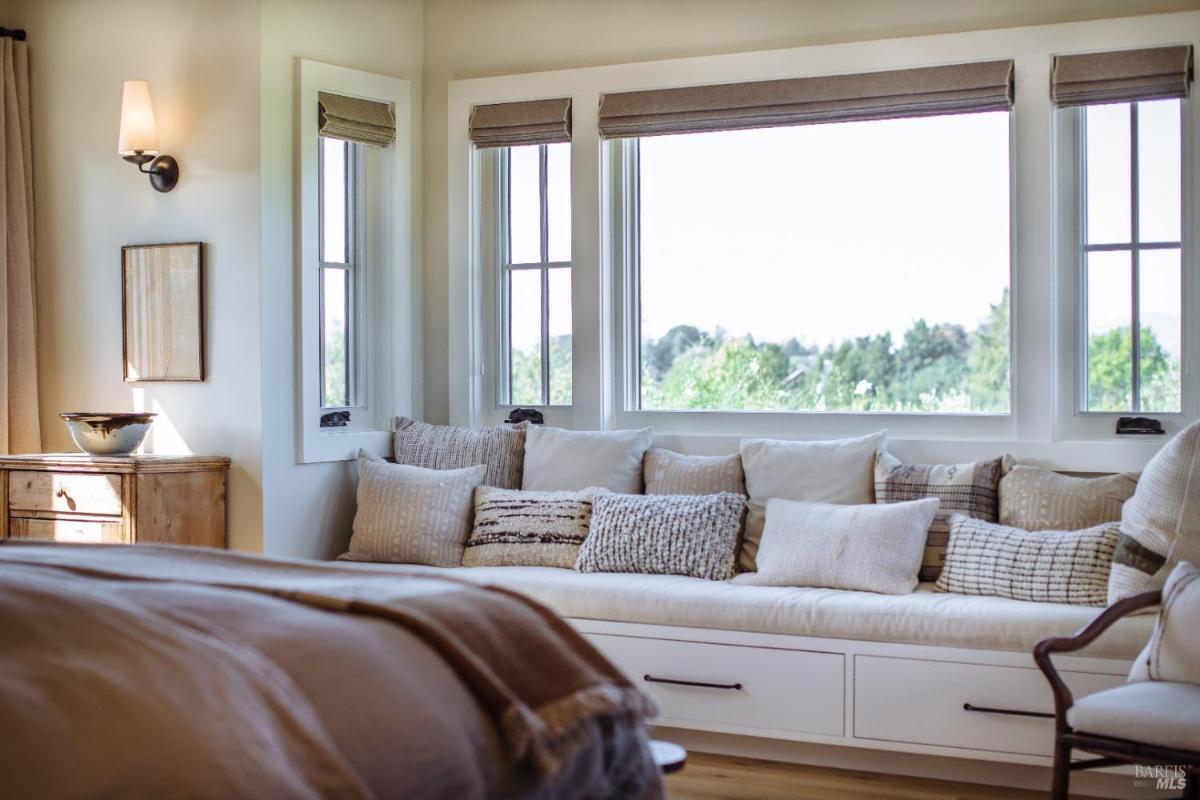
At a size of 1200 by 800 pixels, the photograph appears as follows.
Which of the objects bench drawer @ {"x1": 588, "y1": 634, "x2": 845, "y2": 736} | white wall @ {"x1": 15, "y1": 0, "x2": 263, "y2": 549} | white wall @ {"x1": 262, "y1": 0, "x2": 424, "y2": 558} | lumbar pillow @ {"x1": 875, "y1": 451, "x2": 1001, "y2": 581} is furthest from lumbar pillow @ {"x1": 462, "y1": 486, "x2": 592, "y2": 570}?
lumbar pillow @ {"x1": 875, "y1": 451, "x2": 1001, "y2": 581}

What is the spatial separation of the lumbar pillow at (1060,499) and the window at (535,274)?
5.73 feet

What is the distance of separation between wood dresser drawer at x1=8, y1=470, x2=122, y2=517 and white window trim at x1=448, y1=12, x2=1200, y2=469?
1348mm

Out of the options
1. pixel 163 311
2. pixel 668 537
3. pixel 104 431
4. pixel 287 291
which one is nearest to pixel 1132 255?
pixel 668 537

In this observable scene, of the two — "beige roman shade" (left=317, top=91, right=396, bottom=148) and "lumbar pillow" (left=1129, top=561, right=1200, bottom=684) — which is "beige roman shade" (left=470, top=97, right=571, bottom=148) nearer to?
"beige roman shade" (left=317, top=91, right=396, bottom=148)

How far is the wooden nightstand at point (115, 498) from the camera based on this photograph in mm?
4016

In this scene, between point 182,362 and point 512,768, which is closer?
point 512,768

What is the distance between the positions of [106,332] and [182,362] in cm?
39

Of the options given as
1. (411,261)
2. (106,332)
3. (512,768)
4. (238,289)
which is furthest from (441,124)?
(512,768)

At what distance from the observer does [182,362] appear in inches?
174

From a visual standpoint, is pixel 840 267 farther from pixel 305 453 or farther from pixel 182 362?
pixel 182 362

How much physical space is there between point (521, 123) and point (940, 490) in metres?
2.07

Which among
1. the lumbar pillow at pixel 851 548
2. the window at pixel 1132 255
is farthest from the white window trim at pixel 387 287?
the window at pixel 1132 255

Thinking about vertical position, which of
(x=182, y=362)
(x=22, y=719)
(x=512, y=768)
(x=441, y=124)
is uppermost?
(x=441, y=124)

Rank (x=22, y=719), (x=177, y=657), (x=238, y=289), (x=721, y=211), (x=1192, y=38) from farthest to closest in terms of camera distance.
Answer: (x=721, y=211) < (x=238, y=289) < (x=1192, y=38) < (x=177, y=657) < (x=22, y=719)
